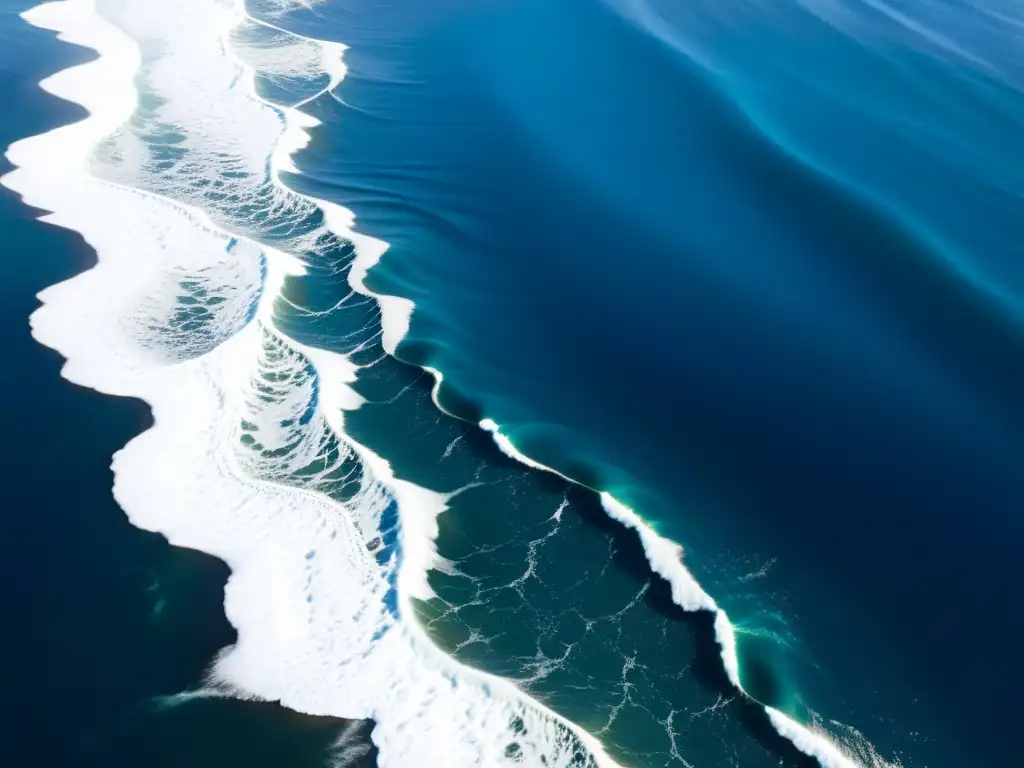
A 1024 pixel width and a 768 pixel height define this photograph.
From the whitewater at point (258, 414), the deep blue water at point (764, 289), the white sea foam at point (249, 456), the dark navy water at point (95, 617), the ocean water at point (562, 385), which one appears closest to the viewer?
the dark navy water at point (95, 617)

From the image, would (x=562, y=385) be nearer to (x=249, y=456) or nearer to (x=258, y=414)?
(x=258, y=414)

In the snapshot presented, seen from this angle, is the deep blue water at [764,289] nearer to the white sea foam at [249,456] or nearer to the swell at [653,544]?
the swell at [653,544]

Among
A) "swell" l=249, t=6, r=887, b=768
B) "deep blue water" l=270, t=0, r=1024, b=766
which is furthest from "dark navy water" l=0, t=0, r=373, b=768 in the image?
"swell" l=249, t=6, r=887, b=768

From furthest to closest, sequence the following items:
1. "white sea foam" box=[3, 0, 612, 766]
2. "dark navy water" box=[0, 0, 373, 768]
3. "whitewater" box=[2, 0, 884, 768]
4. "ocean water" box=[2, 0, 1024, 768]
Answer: "ocean water" box=[2, 0, 1024, 768] → "whitewater" box=[2, 0, 884, 768] → "white sea foam" box=[3, 0, 612, 766] → "dark navy water" box=[0, 0, 373, 768]

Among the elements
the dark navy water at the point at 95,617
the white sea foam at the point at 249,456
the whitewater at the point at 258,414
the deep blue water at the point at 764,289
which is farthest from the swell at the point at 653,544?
the dark navy water at the point at 95,617

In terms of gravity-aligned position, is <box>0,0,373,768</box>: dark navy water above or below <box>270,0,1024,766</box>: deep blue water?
below

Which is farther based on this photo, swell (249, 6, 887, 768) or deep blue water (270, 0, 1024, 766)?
deep blue water (270, 0, 1024, 766)

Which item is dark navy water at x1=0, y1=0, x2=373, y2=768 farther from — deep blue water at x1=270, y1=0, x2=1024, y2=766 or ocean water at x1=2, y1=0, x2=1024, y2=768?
deep blue water at x1=270, y1=0, x2=1024, y2=766
